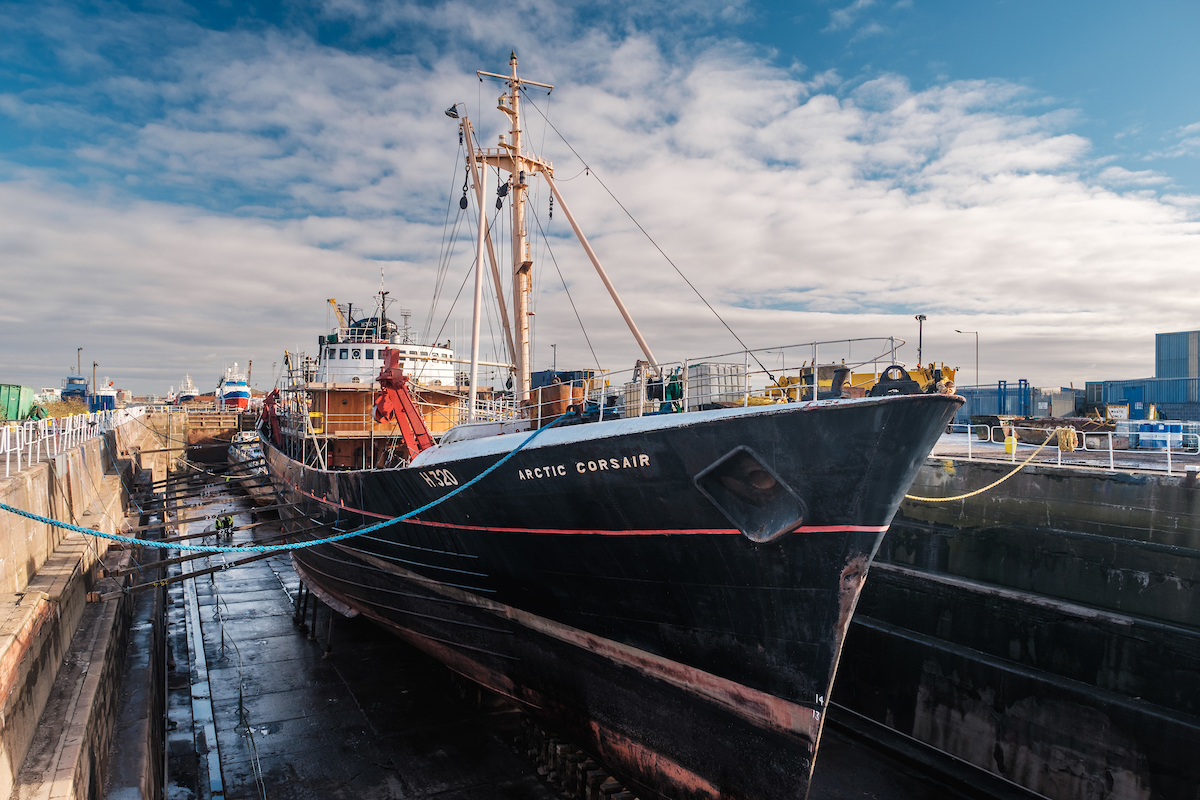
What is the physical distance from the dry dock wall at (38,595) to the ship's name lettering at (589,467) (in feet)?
16.9

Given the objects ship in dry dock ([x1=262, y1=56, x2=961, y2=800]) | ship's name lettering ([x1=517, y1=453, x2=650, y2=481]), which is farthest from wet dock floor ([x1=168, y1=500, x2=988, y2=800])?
ship's name lettering ([x1=517, y1=453, x2=650, y2=481])

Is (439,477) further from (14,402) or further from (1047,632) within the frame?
(14,402)

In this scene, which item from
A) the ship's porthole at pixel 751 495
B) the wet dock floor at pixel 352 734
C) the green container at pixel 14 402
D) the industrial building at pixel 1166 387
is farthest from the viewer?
the industrial building at pixel 1166 387

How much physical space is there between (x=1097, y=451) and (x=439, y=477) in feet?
48.1

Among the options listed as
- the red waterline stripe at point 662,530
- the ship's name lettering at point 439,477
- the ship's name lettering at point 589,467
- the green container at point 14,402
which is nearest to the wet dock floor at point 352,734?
the red waterline stripe at point 662,530

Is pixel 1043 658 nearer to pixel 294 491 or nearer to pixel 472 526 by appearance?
pixel 472 526

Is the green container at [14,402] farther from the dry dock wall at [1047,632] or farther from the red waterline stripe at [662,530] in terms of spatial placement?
the dry dock wall at [1047,632]

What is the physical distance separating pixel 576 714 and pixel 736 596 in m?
3.83

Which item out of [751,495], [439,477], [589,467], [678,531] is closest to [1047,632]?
[751,495]

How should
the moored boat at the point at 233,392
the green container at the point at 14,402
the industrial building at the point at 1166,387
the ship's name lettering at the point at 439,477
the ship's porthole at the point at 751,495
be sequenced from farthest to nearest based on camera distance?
the moored boat at the point at 233,392 < the industrial building at the point at 1166,387 < the green container at the point at 14,402 < the ship's name lettering at the point at 439,477 < the ship's porthole at the point at 751,495

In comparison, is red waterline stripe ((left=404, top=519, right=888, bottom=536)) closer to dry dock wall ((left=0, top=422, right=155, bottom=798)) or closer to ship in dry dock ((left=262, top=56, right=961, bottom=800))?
ship in dry dock ((left=262, top=56, right=961, bottom=800))

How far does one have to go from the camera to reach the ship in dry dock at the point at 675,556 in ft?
21.0

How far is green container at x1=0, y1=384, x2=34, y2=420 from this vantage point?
82.9ft

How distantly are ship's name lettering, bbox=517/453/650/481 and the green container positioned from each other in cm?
2714
